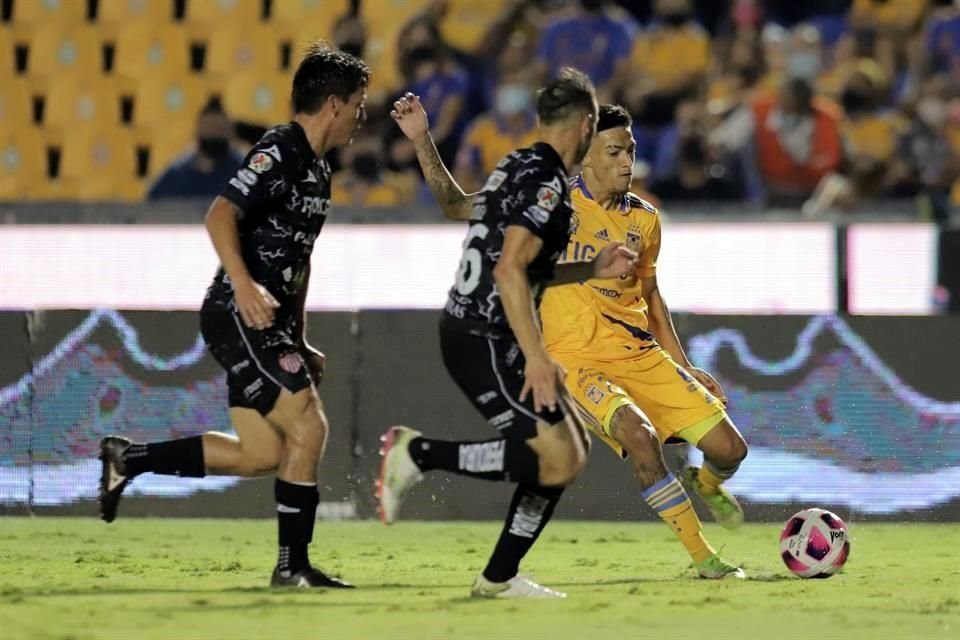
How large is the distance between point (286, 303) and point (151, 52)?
32.4 feet

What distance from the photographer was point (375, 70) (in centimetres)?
1625

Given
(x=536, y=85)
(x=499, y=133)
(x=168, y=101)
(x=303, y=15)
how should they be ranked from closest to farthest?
(x=499, y=133)
(x=536, y=85)
(x=168, y=101)
(x=303, y=15)

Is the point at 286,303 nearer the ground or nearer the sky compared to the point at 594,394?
nearer the sky

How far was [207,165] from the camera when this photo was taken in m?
14.2

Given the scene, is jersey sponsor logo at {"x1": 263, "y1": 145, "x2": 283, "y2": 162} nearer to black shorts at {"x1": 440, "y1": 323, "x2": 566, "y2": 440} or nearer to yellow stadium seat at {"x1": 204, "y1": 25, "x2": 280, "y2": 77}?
black shorts at {"x1": 440, "y1": 323, "x2": 566, "y2": 440}

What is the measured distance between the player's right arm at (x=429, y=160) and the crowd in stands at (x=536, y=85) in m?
5.79

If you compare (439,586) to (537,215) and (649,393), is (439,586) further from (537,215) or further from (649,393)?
(537,215)

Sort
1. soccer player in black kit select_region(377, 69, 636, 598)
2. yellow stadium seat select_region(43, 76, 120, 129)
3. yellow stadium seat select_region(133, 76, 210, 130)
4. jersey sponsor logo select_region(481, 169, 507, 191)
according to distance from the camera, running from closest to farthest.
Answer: soccer player in black kit select_region(377, 69, 636, 598), jersey sponsor logo select_region(481, 169, 507, 191), yellow stadium seat select_region(133, 76, 210, 130), yellow stadium seat select_region(43, 76, 120, 129)

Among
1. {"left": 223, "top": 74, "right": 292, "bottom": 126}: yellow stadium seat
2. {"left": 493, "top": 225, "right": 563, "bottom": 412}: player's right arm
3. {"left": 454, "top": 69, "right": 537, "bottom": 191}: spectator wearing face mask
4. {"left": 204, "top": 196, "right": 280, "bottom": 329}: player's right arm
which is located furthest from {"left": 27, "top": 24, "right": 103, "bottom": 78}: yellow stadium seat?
{"left": 493, "top": 225, "right": 563, "bottom": 412}: player's right arm

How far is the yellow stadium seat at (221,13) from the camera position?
16.9 m

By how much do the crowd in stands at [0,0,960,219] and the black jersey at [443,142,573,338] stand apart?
662 cm

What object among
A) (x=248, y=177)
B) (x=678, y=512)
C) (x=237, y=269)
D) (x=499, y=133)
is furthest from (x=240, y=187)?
(x=499, y=133)

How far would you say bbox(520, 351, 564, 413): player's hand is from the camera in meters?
6.66

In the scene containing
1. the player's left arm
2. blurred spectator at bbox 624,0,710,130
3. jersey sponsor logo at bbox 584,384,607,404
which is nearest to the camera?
the player's left arm
